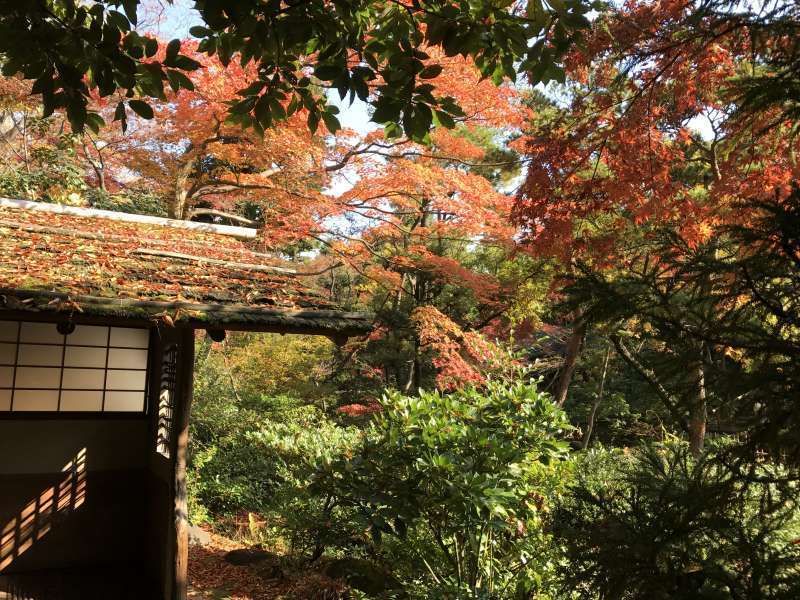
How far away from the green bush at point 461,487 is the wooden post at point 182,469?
139 centimetres

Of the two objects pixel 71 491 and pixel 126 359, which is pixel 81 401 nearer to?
pixel 126 359

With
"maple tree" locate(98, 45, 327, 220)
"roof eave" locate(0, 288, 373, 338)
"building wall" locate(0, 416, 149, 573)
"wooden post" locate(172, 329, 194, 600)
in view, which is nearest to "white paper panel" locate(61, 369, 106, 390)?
"building wall" locate(0, 416, 149, 573)

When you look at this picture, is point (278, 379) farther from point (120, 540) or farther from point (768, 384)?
point (768, 384)

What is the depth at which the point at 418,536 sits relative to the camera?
16.6ft

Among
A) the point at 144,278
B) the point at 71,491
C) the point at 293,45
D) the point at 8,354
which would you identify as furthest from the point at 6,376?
the point at 293,45

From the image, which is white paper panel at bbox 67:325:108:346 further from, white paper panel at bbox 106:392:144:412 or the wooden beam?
the wooden beam

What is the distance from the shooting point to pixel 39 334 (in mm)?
6680

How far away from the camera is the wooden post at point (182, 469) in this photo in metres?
5.16

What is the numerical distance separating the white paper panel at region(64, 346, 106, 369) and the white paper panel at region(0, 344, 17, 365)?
47 centimetres

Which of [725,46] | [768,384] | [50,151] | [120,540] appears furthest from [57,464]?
[725,46]

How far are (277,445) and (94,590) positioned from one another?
2.05 m

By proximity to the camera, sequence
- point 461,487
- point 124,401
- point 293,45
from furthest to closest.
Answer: point 124,401, point 461,487, point 293,45

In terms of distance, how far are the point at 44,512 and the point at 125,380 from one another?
1.51 metres

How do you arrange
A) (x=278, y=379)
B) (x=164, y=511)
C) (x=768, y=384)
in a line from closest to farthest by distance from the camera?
(x=768, y=384) → (x=164, y=511) → (x=278, y=379)
